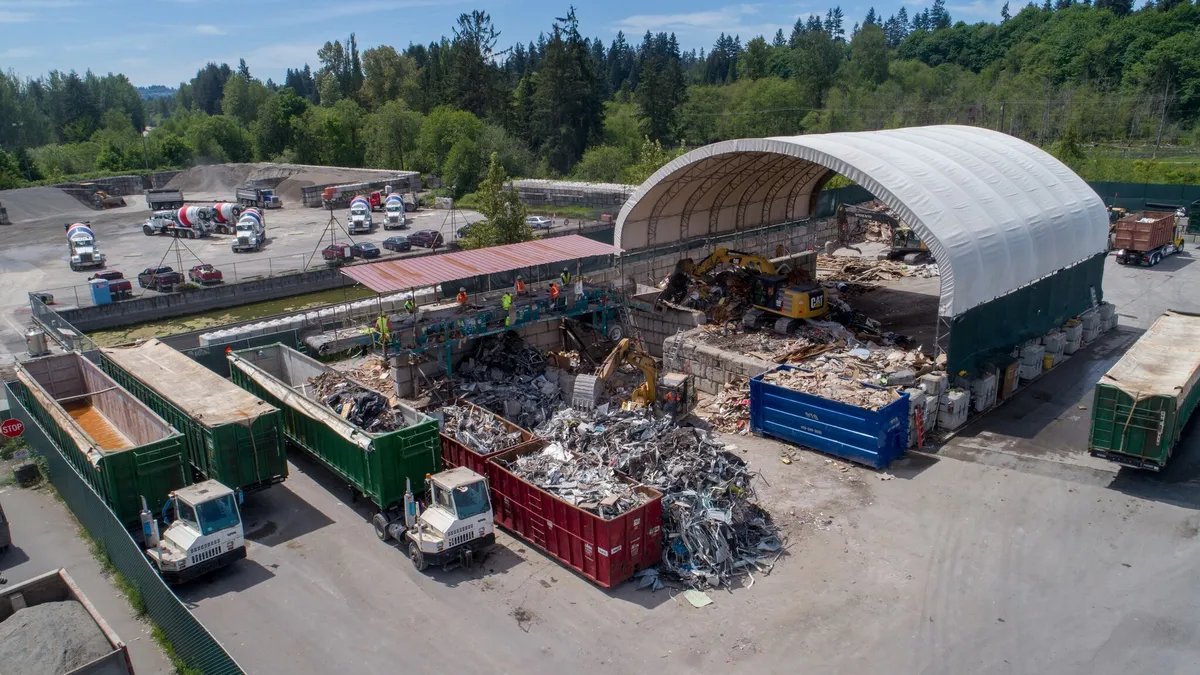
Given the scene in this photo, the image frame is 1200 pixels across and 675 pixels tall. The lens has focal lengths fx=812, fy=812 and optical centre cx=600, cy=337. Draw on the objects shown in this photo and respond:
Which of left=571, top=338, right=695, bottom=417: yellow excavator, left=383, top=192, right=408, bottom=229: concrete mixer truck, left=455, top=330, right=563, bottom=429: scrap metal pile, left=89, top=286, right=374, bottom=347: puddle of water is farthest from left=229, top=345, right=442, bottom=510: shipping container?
left=383, top=192, right=408, bottom=229: concrete mixer truck

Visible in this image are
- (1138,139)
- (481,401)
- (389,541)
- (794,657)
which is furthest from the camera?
(1138,139)

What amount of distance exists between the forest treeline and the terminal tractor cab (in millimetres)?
55123

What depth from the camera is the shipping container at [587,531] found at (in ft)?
48.7

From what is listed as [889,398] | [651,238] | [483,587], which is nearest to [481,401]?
[483,587]

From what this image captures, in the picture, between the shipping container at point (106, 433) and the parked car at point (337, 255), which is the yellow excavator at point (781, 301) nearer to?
the shipping container at point (106, 433)

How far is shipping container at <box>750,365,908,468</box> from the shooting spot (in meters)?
19.7

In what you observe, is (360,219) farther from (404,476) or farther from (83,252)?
(404,476)

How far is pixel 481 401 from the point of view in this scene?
73.5 ft

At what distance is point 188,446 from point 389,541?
559 cm

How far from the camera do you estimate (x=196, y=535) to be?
15.2 meters

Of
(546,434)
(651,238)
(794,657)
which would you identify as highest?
(651,238)

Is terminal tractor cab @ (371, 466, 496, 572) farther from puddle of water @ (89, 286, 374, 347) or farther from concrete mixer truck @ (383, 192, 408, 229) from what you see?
concrete mixer truck @ (383, 192, 408, 229)

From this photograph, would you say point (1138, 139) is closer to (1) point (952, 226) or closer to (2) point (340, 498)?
(1) point (952, 226)

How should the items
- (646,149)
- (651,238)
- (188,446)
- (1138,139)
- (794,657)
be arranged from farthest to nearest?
(1138,139) < (646,149) < (651,238) < (188,446) < (794,657)
